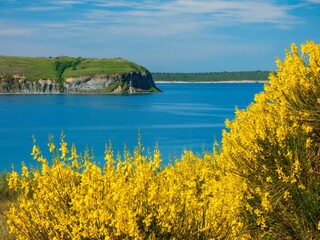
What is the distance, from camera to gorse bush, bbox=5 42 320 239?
6.10m

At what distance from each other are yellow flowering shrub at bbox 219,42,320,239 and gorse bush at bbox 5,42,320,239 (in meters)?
0.02

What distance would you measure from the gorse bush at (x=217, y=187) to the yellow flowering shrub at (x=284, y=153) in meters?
0.02

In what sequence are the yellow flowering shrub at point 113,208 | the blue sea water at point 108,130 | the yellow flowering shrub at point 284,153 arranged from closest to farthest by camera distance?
the yellow flowering shrub at point 113,208 → the yellow flowering shrub at point 284,153 → the blue sea water at point 108,130

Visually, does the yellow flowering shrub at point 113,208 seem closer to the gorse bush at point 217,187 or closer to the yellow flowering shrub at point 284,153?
the gorse bush at point 217,187

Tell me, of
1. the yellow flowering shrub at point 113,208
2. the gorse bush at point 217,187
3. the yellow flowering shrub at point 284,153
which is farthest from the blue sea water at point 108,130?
the yellow flowering shrub at point 113,208

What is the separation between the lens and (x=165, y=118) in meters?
91.2

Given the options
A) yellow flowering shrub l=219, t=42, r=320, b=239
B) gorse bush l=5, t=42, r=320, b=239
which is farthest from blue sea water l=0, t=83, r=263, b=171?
gorse bush l=5, t=42, r=320, b=239

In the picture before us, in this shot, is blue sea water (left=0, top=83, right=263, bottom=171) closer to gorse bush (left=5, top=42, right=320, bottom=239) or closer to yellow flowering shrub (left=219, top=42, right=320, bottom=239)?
yellow flowering shrub (left=219, top=42, right=320, bottom=239)

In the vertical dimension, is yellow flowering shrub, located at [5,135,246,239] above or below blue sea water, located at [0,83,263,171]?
above

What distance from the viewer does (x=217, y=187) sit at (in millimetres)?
7789

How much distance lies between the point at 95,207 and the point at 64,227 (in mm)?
460

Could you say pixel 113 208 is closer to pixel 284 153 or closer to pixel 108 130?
pixel 284 153

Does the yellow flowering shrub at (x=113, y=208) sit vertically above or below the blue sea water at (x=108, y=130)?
above

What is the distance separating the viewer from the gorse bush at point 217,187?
610 cm
